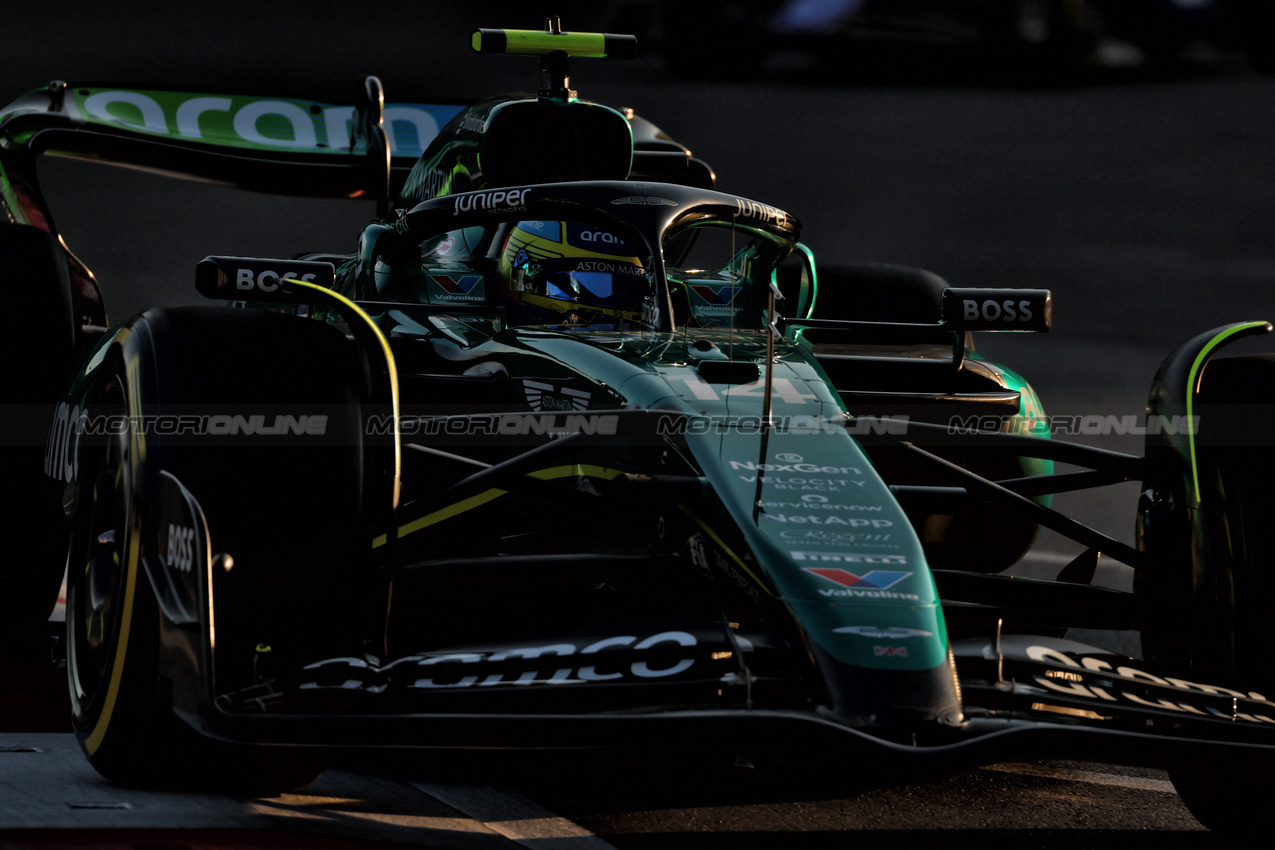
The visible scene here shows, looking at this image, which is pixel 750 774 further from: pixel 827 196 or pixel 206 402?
pixel 827 196

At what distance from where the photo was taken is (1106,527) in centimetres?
758

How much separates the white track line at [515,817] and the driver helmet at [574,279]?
4.56 ft

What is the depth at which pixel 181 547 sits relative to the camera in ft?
6.89

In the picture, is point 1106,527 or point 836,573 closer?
point 836,573

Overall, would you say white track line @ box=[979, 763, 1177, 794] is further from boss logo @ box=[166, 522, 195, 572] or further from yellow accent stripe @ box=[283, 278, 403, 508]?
boss logo @ box=[166, 522, 195, 572]

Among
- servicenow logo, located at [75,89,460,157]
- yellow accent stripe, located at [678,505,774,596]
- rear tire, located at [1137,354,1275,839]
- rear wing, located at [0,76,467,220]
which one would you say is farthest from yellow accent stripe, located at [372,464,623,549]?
servicenow logo, located at [75,89,460,157]

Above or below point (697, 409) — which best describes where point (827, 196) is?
above

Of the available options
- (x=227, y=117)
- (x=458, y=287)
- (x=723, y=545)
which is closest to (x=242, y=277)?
(x=458, y=287)

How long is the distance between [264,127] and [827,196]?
173 inches

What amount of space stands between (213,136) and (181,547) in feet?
11.6

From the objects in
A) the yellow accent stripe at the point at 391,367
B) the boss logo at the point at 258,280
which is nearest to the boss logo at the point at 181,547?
the yellow accent stripe at the point at 391,367

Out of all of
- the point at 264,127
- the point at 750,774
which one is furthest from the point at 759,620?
the point at 264,127

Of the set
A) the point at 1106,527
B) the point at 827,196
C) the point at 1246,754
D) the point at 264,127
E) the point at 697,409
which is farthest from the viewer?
the point at 827,196

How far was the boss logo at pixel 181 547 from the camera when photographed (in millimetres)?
2066
